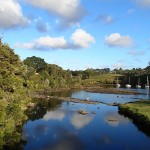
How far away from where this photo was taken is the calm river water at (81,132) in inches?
2514

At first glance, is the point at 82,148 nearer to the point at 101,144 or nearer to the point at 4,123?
the point at 101,144

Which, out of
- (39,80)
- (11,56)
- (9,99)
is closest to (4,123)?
(9,99)

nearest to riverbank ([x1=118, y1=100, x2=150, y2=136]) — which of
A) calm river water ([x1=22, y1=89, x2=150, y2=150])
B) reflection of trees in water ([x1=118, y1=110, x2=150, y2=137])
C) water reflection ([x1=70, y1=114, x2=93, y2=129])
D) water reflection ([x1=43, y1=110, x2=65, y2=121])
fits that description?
reflection of trees in water ([x1=118, y1=110, x2=150, y2=137])

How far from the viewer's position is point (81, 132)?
75938 millimetres

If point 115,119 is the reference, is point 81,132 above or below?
below

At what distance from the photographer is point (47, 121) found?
89.8m

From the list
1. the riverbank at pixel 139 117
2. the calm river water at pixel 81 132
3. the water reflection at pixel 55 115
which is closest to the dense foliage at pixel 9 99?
the calm river water at pixel 81 132

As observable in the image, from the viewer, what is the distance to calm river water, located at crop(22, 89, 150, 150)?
63.8 metres

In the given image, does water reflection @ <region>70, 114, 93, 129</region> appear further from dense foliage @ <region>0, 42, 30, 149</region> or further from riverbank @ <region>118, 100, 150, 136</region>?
dense foliage @ <region>0, 42, 30, 149</region>

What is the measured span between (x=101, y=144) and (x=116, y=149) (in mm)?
4565

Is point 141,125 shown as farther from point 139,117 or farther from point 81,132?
point 81,132

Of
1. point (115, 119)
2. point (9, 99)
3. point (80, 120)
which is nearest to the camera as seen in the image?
point (9, 99)

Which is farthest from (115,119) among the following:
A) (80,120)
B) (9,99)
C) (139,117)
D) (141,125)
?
(9,99)

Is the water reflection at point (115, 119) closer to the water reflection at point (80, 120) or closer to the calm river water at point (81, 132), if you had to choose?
the calm river water at point (81, 132)
